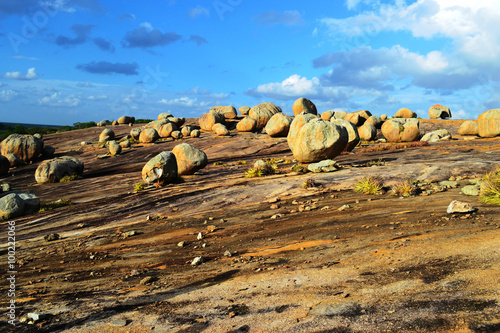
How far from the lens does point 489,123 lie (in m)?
33.9

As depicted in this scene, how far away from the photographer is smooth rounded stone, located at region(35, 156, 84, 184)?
89.8 ft

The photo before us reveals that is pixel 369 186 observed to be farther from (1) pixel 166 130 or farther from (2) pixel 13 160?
(2) pixel 13 160

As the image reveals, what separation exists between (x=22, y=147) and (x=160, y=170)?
30.6 meters

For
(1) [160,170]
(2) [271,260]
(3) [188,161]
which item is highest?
(3) [188,161]

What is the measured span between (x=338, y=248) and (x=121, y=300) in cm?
487

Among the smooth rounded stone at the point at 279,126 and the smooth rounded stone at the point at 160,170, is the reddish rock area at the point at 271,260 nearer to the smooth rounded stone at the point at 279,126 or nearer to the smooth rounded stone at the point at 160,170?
the smooth rounded stone at the point at 160,170

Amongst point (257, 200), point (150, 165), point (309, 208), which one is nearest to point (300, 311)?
point (309, 208)

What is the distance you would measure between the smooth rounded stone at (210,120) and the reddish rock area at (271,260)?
109 feet

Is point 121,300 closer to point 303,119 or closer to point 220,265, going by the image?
point 220,265

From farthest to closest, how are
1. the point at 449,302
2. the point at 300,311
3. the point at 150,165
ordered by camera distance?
A: 1. the point at 150,165
2. the point at 300,311
3. the point at 449,302

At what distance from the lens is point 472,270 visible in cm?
594
